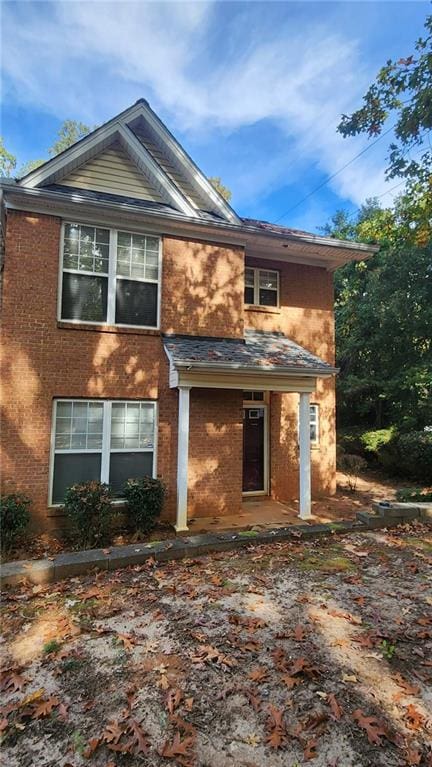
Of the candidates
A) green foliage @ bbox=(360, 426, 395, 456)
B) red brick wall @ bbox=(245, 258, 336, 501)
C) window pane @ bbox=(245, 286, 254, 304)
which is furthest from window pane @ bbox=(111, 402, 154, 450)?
green foliage @ bbox=(360, 426, 395, 456)

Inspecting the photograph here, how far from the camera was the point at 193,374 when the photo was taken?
25.5ft

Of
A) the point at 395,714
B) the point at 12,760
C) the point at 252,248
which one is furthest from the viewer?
the point at 252,248

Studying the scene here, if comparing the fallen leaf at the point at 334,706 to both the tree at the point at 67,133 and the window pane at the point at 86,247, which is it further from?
the tree at the point at 67,133

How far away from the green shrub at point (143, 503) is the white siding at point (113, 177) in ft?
20.3

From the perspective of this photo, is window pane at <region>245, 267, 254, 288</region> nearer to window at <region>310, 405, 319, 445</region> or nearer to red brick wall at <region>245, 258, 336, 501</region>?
red brick wall at <region>245, 258, 336, 501</region>

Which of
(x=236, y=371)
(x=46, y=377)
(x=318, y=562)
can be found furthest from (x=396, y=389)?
(x=46, y=377)

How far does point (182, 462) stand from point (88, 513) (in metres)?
1.90

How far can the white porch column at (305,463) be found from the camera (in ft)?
28.4

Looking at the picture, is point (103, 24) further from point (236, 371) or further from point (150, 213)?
point (236, 371)

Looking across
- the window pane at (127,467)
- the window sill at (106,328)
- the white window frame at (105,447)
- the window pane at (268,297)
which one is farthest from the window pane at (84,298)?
the window pane at (268,297)

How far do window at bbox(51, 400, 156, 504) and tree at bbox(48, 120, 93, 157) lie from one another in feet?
77.7

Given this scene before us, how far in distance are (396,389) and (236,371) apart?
30.1 ft

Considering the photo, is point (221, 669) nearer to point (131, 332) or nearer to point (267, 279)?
point (131, 332)

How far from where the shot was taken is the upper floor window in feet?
26.0
